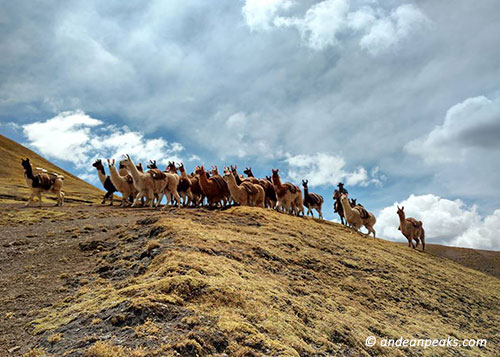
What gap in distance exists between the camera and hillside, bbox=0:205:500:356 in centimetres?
484

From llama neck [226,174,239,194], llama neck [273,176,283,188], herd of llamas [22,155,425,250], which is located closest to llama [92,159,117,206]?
herd of llamas [22,155,425,250]

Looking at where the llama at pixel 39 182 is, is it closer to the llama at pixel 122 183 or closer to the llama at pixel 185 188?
the llama at pixel 122 183

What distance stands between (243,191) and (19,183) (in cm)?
3349

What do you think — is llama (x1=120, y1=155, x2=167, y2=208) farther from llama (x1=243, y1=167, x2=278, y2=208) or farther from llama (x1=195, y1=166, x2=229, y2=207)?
llama (x1=243, y1=167, x2=278, y2=208)

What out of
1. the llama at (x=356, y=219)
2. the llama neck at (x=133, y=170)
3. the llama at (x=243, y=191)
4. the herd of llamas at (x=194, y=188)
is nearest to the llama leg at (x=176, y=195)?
the herd of llamas at (x=194, y=188)

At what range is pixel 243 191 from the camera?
67.6 feet

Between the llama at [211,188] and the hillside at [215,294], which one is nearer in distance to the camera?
the hillside at [215,294]

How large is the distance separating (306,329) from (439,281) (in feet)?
41.5

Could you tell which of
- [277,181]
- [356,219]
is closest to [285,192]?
[277,181]

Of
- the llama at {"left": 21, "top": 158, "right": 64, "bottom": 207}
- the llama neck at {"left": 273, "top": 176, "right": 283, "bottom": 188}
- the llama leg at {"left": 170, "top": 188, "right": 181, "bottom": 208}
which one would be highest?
the llama neck at {"left": 273, "top": 176, "right": 283, "bottom": 188}

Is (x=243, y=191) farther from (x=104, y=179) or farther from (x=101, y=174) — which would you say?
(x=101, y=174)

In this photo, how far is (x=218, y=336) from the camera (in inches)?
183

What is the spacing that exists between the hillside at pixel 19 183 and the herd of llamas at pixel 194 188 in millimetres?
6129

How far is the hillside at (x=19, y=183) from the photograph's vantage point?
1165 inches
